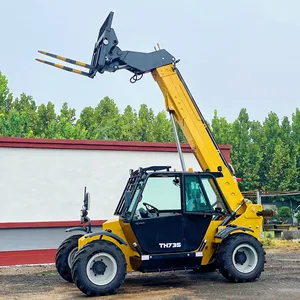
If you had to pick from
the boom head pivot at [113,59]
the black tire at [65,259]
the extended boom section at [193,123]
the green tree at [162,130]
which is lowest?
the black tire at [65,259]

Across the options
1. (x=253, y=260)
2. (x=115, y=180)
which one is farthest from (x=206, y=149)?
(x=115, y=180)

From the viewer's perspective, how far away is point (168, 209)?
9719 mm

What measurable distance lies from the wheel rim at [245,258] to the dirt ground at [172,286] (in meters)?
0.31

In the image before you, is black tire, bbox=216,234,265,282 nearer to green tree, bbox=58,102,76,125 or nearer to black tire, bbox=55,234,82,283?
black tire, bbox=55,234,82,283

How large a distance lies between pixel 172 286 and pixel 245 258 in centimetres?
148

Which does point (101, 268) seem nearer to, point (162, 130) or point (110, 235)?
point (110, 235)

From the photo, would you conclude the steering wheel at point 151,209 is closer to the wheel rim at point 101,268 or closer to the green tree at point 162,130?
the wheel rim at point 101,268

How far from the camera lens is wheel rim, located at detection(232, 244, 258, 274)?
948 cm

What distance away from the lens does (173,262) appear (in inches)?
367

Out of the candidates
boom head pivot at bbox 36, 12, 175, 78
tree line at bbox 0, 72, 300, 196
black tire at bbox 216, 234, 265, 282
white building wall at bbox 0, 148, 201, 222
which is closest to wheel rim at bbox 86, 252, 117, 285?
black tire at bbox 216, 234, 265, 282

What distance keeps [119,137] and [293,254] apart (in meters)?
30.7

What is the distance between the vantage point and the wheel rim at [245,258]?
9477mm

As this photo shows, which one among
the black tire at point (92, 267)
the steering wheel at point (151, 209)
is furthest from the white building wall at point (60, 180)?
the black tire at point (92, 267)

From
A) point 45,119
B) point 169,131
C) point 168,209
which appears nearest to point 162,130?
point 169,131
